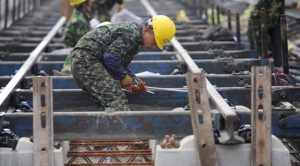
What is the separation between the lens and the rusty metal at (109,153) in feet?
21.0

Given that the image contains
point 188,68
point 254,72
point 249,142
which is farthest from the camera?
point 188,68

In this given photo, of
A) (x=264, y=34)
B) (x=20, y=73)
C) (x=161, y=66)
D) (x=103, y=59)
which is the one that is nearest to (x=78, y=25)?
(x=161, y=66)

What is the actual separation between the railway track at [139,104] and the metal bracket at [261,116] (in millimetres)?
410

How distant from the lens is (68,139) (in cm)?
596

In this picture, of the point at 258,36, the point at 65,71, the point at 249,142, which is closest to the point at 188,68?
the point at 65,71

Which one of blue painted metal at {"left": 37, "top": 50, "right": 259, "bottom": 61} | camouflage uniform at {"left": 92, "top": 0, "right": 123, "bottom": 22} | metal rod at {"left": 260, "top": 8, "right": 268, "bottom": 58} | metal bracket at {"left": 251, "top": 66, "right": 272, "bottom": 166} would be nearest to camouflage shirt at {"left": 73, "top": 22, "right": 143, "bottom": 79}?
metal bracket at {"left": 251, "top": 66, "right": 272, "bottom": 166}

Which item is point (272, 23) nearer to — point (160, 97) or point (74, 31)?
point (74, 31)

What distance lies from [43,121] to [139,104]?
205cm

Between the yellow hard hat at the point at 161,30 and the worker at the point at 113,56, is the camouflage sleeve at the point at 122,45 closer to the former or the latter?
the worker at the point at 113,56

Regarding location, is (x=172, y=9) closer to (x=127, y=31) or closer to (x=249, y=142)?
(x=127, y=31)

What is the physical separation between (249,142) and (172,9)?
11.2 m

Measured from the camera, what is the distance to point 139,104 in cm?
725

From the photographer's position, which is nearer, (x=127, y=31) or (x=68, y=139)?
(x=68, y=139)

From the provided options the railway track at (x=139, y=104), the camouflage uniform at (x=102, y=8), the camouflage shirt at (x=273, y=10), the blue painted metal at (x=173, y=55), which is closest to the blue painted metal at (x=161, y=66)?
the railway track at (x=139, y=104)
